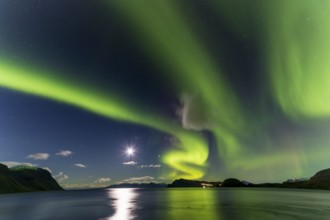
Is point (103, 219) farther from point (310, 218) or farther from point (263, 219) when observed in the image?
point (310, 218)

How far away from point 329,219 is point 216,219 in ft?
82.7

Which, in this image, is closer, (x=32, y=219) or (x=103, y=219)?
(x=103, y=219)

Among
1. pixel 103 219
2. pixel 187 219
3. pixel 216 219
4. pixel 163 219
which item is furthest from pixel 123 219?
pixel 216 219

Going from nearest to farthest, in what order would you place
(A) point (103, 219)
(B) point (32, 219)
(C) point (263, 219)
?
(C) point (263, 219) < (A) point (103, 219) < (B) point (32, 219)

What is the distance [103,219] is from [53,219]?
13.7 m

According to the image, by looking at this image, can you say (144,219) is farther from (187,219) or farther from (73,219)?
(73,219)

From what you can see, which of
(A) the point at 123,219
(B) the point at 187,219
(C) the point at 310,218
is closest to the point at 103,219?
(A) the point at 123,219

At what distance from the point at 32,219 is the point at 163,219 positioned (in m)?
34.2

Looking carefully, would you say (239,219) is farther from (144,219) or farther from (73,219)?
(73,219)

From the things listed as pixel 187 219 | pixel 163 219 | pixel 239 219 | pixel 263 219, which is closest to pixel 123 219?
pixel 163 219

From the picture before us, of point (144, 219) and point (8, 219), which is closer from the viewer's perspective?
point (144, 219)

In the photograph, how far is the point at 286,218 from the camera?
5784cm

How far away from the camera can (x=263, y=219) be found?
56.9 meters

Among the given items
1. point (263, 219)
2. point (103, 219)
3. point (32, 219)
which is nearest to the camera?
point (263, 219)
